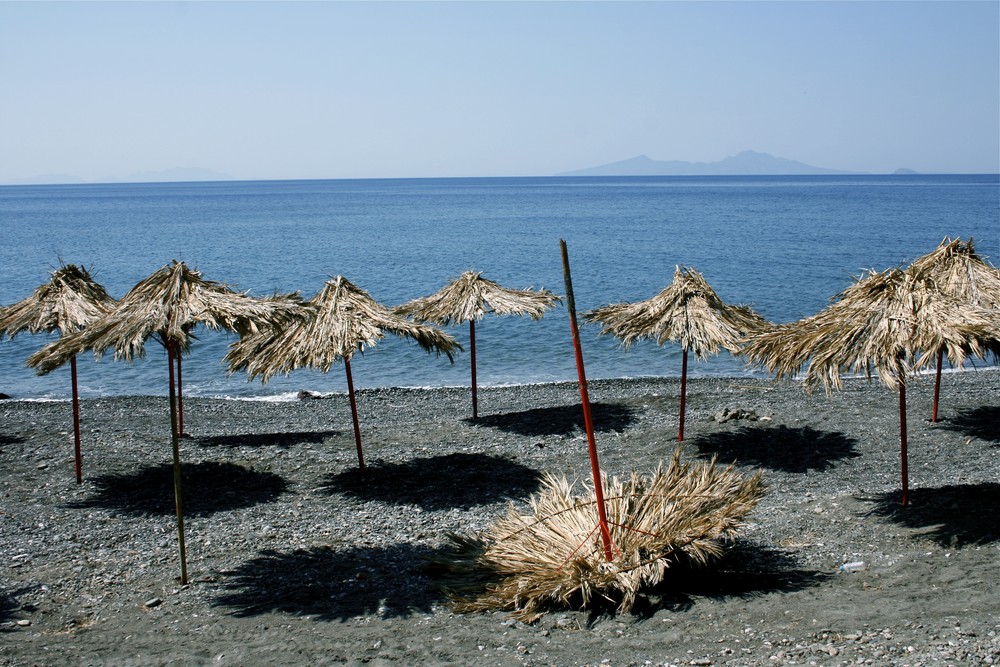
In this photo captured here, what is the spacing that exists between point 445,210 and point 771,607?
108068mm

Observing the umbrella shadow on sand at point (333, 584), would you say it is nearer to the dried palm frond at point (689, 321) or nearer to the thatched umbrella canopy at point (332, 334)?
the thatched umbrella canopy at point (332, 334)

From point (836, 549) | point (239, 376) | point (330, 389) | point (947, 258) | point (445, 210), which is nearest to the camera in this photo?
point (836, 549)

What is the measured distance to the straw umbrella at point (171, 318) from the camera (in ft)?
22.9

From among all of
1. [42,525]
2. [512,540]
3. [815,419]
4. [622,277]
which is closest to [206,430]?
[42,525]

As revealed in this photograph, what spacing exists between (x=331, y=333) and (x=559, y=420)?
17.1 feet

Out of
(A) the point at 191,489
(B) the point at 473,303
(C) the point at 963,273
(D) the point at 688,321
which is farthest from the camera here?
(B) the point at 473,303

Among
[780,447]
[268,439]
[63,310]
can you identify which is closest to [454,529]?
[780,447]

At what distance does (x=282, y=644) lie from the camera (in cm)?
596

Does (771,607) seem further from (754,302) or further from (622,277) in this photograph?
(622,277)

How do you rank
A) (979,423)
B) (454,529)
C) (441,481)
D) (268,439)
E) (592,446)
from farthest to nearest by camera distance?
(268,439), (979,423), (441,481), (454,529), (592,446)

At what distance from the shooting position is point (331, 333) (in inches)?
386

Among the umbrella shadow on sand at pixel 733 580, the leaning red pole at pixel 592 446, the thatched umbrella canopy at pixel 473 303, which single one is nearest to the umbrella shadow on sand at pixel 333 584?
the leaning red pole at pixel 592 446

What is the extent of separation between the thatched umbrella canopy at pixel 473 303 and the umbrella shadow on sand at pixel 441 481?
2893mm

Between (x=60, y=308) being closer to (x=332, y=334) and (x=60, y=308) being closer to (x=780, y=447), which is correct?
(x=332, y=334)
